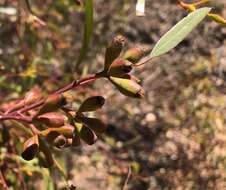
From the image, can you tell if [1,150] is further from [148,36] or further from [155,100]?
[148,36]

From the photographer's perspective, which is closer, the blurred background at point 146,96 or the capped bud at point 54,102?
the capped bud at point 54,102

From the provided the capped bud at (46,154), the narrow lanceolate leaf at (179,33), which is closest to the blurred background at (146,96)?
the capped bud at (46,154)

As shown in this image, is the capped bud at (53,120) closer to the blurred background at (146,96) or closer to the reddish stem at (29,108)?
the reddish stem at (29,108)

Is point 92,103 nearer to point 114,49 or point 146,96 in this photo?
point 114,49

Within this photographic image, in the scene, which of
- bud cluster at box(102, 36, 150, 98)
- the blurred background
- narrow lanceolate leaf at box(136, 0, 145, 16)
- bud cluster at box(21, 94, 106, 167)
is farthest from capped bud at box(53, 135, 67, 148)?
the blurred background

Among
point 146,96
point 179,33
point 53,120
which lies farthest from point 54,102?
point 146,96
